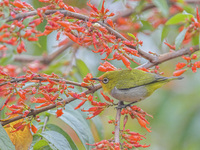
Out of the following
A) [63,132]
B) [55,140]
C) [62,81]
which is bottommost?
[55,140]

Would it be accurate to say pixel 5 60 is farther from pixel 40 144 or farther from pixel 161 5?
pixel 161 5

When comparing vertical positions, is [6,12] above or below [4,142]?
above

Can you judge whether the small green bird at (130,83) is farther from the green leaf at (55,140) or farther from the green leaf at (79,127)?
the green leaf at (55,140)

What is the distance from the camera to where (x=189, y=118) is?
522 centimetres

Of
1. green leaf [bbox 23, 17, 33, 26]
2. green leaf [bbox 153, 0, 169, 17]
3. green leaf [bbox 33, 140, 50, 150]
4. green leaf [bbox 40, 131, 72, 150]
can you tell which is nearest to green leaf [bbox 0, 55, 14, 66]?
green leaf [bbox 23, 17, 33, 26]

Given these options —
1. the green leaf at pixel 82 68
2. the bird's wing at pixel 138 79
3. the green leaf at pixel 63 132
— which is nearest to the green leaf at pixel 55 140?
the green leaf at pixel 63 132

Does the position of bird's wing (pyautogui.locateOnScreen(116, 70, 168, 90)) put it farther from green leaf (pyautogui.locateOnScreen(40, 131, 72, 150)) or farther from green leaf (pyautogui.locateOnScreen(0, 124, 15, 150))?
green leaf (pyautogui.locateOnScreen(0, 124, 15, 150))

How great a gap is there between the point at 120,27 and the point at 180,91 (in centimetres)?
206

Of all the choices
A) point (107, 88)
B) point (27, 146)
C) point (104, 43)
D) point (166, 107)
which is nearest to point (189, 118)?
point (166, 107)

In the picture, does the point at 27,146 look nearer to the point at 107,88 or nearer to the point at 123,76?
the point at 107,88

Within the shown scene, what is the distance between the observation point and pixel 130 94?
3615 mm

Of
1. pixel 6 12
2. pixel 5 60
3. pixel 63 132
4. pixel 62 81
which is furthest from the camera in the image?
pixel 5 60

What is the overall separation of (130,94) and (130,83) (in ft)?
0.48

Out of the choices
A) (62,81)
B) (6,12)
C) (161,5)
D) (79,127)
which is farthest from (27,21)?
(161,5)
